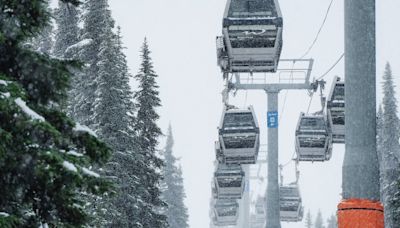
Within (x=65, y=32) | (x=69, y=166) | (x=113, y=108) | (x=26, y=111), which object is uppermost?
(x=65, y=32)

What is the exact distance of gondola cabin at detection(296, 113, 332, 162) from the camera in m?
25.0

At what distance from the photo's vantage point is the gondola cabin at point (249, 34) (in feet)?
52.4

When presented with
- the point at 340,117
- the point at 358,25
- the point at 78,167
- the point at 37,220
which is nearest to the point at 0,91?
the point at 78,167

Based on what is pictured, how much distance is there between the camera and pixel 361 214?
4043mm

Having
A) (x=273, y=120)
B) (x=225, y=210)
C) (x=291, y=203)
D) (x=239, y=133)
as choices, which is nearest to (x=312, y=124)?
(x=239, y=133)

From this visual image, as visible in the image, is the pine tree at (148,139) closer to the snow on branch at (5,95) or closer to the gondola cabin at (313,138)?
the gondola cabin at (313,138)

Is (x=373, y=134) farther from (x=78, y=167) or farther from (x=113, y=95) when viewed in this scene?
(x=113, y=95)

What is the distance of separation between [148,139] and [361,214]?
28.5 meters

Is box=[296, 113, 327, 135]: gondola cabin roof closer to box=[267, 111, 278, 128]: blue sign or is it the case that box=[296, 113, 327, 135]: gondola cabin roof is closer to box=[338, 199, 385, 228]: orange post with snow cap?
box=[267, 111, 278, 128]: blue sign

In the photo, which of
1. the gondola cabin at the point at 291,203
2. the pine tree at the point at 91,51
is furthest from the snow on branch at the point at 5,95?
the gondola cabin at the point at 291,203

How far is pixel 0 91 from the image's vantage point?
20.4 ft

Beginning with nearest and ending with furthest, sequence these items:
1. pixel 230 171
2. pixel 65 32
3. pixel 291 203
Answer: pixel 230 171
pixel 65 32
pixel 291 203

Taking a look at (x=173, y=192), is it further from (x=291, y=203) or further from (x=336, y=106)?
(x=336, y=106)

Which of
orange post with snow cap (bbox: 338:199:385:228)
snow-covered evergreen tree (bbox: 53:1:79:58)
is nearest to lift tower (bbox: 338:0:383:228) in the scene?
orange post with snow cap (bbox: 338:199:385:228)
